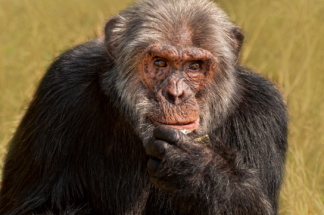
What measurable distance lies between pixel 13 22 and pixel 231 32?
243 inches

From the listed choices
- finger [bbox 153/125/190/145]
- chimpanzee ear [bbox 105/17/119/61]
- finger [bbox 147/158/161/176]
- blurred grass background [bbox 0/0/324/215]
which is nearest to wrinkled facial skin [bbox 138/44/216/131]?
finger [bbox 153/125/190/145]

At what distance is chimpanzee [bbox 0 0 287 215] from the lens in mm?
4441

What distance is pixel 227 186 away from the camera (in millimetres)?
4312

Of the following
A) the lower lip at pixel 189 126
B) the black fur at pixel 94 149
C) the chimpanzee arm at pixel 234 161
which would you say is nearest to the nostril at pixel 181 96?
the lower lip at pixel 189 126

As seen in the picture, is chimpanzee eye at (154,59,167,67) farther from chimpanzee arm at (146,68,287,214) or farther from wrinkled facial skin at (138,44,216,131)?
chimpanzee arm at (146,68,287,214)

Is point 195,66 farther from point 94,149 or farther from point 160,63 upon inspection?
point 94,149

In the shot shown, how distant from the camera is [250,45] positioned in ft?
30.1

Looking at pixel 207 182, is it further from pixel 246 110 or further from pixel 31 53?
pixel 31 53

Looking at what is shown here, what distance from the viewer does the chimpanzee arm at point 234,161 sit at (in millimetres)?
4184

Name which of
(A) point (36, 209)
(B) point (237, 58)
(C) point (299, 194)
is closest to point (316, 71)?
(C) point (299, 194)

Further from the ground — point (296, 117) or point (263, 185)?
point (263, 185)

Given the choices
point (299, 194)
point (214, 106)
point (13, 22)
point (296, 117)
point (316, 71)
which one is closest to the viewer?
point (214, 106)

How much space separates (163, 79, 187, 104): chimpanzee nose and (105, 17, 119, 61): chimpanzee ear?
87cm

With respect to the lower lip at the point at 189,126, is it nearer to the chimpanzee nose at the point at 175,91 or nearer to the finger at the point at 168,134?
the finger at the point at 168,134
